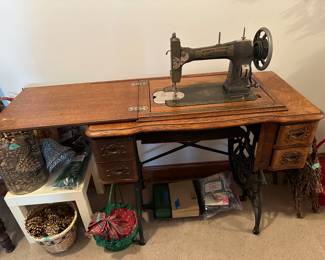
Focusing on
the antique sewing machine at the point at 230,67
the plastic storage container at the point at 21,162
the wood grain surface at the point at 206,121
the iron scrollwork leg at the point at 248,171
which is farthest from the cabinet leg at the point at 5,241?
the iron scrollwork leg at the point at 248,171

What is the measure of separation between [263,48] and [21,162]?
1.16 m

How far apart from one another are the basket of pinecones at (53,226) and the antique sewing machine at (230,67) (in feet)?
2.67

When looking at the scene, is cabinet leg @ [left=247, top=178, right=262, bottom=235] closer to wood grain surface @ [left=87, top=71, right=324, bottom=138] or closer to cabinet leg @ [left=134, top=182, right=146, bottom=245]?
wood grain surface @ [left=87, top=71, right=324, bottom=138]

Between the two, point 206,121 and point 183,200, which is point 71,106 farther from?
point 183,200

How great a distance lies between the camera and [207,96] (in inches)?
46.1

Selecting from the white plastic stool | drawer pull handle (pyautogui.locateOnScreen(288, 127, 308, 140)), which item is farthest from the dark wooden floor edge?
drawer pull handle (pyautogui.locateOnScreen(288, 127, 308, 140))

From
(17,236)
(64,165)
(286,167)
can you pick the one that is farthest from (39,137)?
(286,167)

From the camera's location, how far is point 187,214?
60.0 inches

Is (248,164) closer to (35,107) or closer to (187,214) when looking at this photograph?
(187,214)

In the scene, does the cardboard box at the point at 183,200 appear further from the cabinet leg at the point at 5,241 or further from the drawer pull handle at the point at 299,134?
the cabinet leg at the point at 5,241

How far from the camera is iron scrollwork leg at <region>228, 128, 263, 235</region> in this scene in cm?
129

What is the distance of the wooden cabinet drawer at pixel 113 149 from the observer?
3.48 ft

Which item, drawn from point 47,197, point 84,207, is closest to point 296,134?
point 84,207

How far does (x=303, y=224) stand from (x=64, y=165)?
1.35 meters
